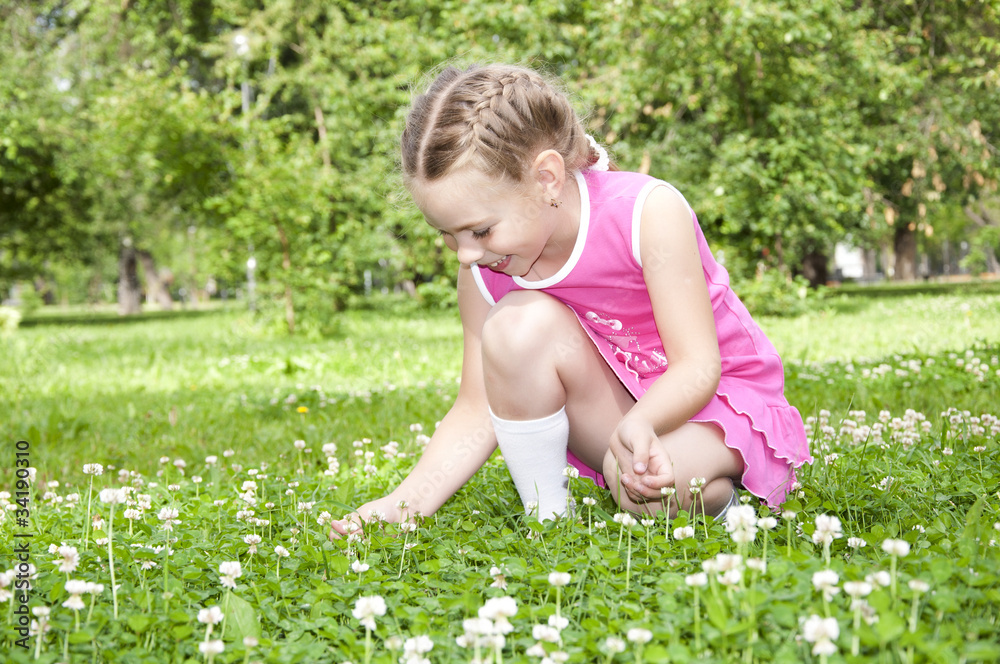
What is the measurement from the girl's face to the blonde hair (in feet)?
0.11

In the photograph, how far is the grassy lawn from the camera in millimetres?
1451

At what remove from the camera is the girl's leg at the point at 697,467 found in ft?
7.20

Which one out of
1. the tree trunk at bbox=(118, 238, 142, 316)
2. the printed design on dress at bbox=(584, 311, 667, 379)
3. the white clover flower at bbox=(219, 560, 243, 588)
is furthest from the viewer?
the tree trunk at bbox=(118, 238, 142, 316)

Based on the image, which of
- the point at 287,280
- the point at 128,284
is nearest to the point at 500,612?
the point at 287,280

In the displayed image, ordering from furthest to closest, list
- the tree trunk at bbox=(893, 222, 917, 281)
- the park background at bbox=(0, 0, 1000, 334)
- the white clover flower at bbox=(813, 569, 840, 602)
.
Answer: the tree trunk at bbox=(893, 222, 917, 281) < the park background at bbox=(0, 0, 1000, 334) < the white clover flower at bbox=(813, 569, 840, 602)

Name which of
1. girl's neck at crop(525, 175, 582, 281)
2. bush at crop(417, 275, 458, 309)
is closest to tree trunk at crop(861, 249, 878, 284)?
bush at crop(417, 275, 458, 309)

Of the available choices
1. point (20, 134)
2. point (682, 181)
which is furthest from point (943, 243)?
point (20, 134)

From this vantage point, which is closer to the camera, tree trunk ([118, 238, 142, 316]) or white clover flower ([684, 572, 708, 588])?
white clover flower ([684, 572, 708, 588])

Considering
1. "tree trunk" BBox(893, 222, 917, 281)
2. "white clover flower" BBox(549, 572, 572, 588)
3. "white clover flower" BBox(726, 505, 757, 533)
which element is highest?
"tree trunk" BBox(893, 222, 917, 281)

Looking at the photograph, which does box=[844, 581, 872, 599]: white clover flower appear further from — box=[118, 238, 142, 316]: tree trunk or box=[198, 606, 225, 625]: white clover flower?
box=[118, 238, 142, 316]: tree trunk

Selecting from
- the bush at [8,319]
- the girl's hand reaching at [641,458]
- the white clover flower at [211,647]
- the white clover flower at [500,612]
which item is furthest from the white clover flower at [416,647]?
A: the bush at [8,319]

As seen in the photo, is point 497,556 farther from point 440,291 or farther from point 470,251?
point 440,291

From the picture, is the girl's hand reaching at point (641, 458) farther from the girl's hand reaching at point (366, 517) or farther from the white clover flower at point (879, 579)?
the girl's hand reaching at point (366, 517)

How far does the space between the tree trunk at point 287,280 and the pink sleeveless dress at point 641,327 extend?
28.8 ft
